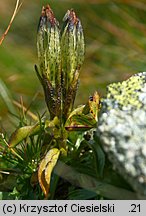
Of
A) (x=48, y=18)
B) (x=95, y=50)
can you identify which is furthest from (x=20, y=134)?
(x=95, y=50)

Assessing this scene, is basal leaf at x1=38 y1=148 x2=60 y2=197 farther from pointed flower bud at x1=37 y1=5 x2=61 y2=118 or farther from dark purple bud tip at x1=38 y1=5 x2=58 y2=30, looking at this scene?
dark purple bud tip at x1=38 y1=5 x2=58 y2=30

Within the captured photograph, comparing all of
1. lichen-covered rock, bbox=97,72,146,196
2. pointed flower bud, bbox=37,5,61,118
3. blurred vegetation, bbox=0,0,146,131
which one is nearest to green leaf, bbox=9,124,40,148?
pointed flower bud, bbox=37,5,61,118

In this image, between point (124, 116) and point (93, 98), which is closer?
point (124, 116)

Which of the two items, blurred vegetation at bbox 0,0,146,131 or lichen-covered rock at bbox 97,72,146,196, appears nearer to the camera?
lichen-covered rock at bbox 97,72,146,196

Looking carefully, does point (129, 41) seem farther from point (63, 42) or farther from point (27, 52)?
point (63, 42)

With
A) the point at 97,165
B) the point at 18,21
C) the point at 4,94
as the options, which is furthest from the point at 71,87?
the point at 18,21

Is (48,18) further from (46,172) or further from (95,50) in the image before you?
(95,50)
